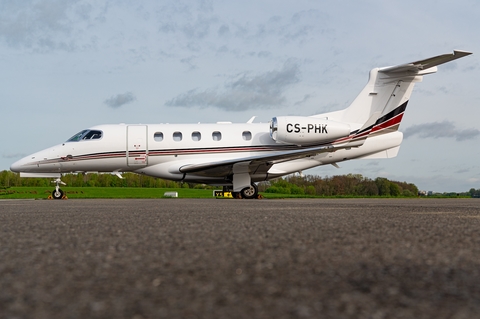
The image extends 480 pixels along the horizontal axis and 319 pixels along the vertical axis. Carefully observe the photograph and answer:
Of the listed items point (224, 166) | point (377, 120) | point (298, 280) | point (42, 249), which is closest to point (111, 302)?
point (298, 280)

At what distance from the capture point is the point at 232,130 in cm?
1939

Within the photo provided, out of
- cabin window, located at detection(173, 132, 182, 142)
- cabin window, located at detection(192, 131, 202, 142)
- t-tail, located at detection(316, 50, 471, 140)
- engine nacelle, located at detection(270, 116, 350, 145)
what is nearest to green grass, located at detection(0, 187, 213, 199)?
cabin window, located at detection(173, 132, 182, 142)

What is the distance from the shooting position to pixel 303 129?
18.3 meters

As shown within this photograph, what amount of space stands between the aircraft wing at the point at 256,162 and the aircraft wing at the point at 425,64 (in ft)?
10.2

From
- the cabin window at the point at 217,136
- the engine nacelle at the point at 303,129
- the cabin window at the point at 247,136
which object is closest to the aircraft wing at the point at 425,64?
the engine nacelle at the point at 303,129

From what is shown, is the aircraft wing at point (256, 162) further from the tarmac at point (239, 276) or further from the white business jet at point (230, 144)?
the tarmac at point (239, 276)

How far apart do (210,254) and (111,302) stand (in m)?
1.19

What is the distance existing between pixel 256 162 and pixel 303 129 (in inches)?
85.2

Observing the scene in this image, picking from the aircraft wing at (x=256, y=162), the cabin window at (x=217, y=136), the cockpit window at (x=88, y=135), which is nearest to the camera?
the aircraft wing at (x=256, y=162)

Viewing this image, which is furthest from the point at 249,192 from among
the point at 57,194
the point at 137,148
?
the point at 57,194

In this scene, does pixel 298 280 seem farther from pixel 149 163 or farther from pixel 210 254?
pixel 149 163

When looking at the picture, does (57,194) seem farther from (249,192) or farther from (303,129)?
(303,129)

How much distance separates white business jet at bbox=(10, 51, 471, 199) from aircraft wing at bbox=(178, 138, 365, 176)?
43 mm

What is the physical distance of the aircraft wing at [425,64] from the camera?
17.5 metres
